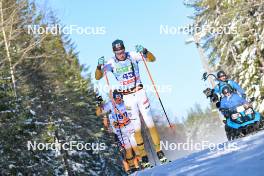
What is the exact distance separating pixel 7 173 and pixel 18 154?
47.7 inches

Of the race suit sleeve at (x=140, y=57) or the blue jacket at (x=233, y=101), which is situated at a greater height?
the race suit sleeve at (x=140, y=57)

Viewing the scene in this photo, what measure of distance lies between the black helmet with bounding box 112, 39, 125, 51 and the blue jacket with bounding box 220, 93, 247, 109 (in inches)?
145

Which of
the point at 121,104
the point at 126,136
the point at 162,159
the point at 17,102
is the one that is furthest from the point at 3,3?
the point at 162,159

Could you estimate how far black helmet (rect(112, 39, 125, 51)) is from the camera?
8.55 m

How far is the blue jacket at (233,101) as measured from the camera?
10.7 m

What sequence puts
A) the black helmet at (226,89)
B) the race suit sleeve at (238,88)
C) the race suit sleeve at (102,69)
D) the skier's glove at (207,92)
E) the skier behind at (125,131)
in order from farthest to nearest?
the skier's glove at (207,92) → the black helmet at (226,89) → the race suit sleeve at (238,88) → the skier behind at (125,131) → the race suit sleeve at (102,69)

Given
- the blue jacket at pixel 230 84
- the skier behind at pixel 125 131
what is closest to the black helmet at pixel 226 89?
the blue jacket at pixel 230 84

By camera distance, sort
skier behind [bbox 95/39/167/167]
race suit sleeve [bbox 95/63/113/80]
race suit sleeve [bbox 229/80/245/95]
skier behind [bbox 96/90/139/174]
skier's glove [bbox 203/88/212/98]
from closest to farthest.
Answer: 1. skier behind [bbox 95/39/167/167]
2. race suit sleeve [bbox 95/63/113/80]
3. skier behind [bbox 96/90/139/174]
4. race suit sleeve [bbox 229/80/245/95]
5. skier's glove [bbox 203/88/212/98]

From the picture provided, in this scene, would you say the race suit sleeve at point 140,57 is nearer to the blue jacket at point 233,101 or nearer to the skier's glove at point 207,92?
the skier's glove at point 207,92

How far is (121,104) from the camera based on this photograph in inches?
484

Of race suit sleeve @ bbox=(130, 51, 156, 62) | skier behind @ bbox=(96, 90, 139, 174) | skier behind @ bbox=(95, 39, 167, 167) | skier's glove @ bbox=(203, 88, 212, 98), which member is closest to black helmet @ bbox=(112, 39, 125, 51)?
skier behind @ bbox=(95, 39, 167, 167)

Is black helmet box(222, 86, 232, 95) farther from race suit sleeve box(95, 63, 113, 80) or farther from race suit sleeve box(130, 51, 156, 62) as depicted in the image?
race suit sleeve box(95, 63, 113, 80)

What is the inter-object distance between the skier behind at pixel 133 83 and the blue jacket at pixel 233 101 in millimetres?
3026

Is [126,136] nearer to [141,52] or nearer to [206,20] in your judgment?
[141,52]
